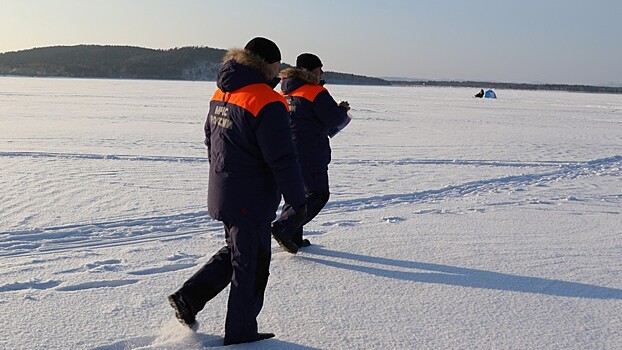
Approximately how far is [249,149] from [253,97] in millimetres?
256

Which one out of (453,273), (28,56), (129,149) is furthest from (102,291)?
(28,56)

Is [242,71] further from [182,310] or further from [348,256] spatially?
[348,256]

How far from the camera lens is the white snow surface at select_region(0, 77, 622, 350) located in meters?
3.24

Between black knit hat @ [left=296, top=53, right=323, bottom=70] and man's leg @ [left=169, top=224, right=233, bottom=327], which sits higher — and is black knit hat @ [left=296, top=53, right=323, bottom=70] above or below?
above

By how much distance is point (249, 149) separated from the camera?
294 centimetres

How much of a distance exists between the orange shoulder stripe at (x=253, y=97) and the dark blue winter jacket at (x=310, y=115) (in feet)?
5.69

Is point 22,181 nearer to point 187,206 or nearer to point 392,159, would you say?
point 187,206

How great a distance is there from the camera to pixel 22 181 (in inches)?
292

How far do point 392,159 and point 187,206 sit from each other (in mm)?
5136

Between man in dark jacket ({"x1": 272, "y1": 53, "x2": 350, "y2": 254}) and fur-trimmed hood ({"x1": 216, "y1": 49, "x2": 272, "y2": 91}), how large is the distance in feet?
5.53

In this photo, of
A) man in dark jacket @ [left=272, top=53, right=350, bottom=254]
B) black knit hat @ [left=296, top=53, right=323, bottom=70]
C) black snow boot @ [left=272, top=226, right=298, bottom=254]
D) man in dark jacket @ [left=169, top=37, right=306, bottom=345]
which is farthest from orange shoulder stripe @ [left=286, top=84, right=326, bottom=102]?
man in dark jacket @ [left=169, top=37, right=306, bottom=345]

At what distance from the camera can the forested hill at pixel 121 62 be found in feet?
343

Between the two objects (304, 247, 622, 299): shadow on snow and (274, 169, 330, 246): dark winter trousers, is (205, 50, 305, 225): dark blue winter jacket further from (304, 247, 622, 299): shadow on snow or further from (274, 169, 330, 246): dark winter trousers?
(274, 169, 330, 246): dark winter trousers

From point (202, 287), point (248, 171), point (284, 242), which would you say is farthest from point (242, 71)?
point (284, 242)
